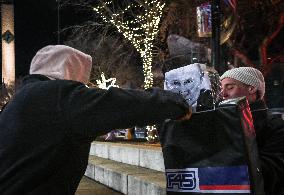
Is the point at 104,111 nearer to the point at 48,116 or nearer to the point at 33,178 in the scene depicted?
the point at 48,116

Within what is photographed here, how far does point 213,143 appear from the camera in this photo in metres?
2.12

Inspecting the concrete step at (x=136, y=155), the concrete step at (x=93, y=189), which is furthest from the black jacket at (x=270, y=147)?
the concrete step at (x=93, y=189)

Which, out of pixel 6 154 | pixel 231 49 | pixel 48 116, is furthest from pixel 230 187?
pixel 231 49

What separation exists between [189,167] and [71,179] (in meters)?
0.59

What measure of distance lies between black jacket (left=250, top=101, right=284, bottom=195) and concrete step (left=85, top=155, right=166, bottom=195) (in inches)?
82.6

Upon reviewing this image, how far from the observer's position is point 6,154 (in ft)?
6.84

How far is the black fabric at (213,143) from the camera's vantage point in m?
2.01

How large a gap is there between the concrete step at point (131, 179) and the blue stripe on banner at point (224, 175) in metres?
2.43

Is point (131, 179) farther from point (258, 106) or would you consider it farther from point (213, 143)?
point (213, 143)

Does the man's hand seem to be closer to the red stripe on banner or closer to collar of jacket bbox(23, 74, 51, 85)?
the red stripe on banner

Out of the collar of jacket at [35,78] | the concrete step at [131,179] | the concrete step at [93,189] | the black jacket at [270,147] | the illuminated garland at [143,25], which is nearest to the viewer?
the collar of jacket at [35,78]

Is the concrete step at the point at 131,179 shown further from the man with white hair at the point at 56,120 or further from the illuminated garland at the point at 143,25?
the illuminated garland at the point at 143,25

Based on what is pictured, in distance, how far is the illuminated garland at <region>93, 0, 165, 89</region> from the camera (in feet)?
56.7

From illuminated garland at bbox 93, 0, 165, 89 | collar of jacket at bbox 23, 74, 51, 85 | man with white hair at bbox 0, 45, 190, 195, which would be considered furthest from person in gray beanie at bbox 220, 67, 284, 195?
illuminated garland at bbox 93, 0, 165, 89
